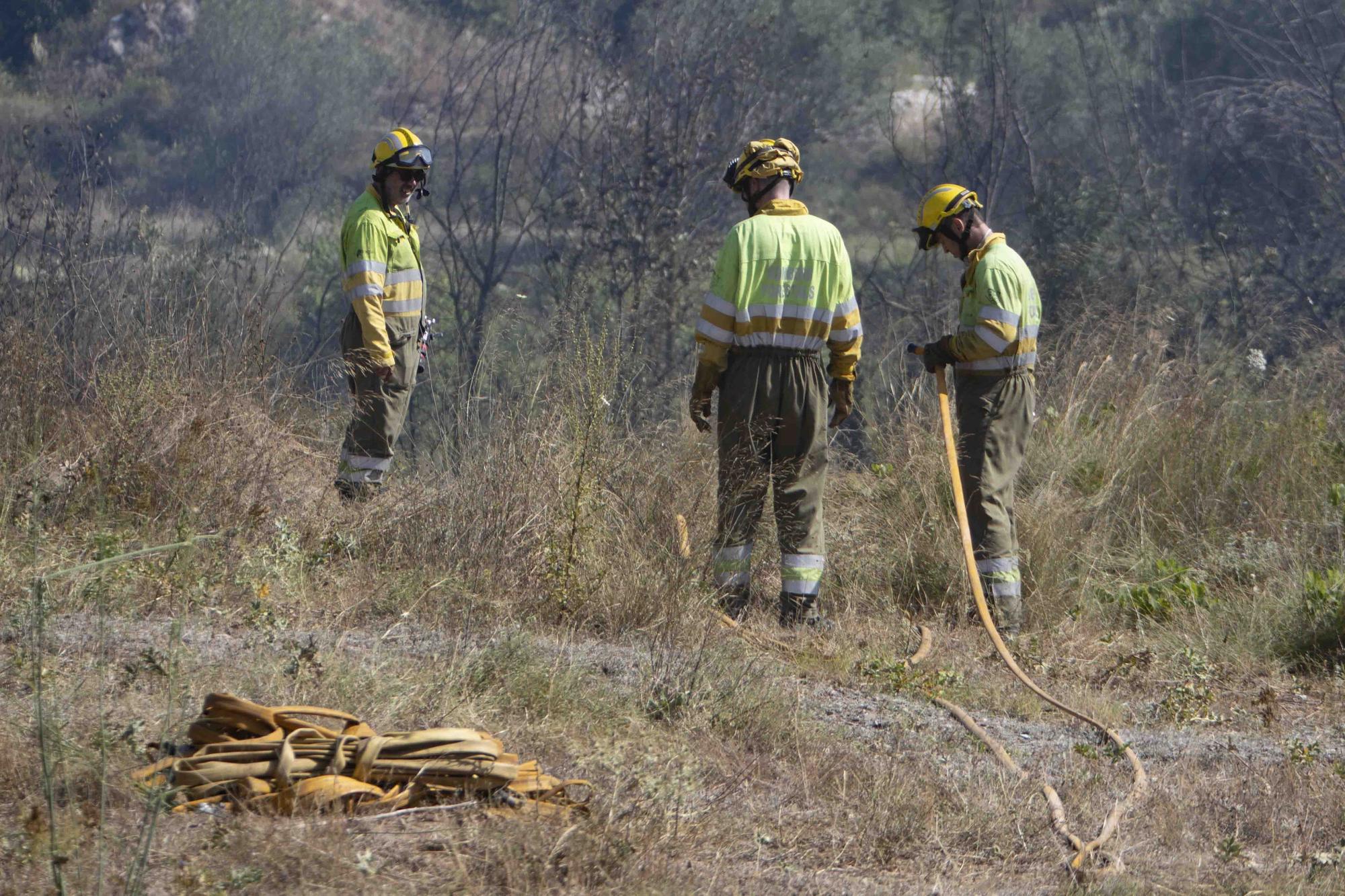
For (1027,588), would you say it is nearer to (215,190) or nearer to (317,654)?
(317,654)

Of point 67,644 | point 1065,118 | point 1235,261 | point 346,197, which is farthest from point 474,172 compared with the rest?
point 67,644

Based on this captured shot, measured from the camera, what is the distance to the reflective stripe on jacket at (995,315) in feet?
19.0

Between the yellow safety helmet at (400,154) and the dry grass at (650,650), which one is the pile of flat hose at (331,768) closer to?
the dry grass at (650,650)

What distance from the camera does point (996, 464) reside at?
5957 mm

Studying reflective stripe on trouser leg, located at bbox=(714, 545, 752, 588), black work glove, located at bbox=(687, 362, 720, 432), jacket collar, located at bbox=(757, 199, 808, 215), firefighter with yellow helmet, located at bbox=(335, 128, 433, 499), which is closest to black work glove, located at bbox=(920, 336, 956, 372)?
jacket collar, located at bbox=(757, 199, 808, 215)

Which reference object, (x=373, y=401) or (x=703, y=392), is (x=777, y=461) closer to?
(x=703, y=392)

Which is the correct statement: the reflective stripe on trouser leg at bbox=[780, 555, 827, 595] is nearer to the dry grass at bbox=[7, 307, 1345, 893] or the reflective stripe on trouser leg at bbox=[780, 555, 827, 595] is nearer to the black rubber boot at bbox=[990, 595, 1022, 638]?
the dry grass at bbox=[7, 307, 1345, 893]

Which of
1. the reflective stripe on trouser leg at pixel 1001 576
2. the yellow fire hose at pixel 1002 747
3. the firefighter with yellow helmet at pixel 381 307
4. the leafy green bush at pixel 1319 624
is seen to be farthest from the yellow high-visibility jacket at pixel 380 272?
the leafy green bush at pixel 1319 624

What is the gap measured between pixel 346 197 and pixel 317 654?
21.2m

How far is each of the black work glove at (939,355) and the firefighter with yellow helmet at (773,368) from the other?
0.37 meters

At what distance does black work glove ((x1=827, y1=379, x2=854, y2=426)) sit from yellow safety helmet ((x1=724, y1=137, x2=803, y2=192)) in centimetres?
87

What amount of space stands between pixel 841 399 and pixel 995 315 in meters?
0.73

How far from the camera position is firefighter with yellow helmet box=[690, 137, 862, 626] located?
18.3ft

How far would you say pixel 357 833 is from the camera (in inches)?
111
